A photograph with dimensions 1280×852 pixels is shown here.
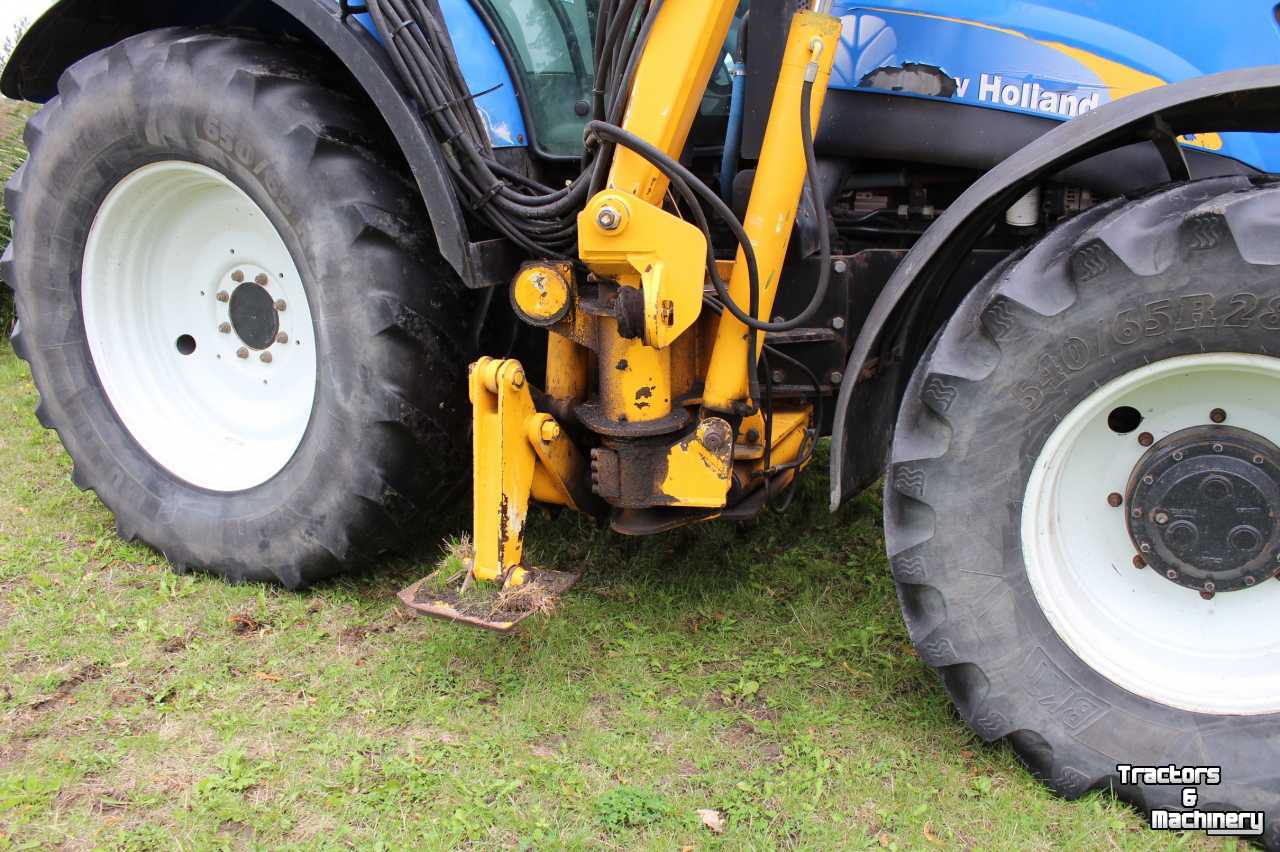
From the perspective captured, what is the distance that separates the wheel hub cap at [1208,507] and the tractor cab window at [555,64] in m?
1.35

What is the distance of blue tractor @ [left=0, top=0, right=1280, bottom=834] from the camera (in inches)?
80.3

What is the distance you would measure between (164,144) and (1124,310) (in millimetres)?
2431

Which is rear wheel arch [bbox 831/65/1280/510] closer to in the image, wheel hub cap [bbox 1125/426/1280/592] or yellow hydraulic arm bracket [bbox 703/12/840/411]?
yellow hydraulic arm bracket [bbox 703/12/840/411]

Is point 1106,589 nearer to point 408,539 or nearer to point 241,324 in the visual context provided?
point 408,539

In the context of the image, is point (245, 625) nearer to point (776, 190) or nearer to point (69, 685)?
point (69, 685)

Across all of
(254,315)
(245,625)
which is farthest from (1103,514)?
(254,315)

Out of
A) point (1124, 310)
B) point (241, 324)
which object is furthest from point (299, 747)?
point (1124, 310)

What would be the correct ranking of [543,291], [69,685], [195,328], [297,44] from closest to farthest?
[543,291], [69,685], [297,44], [195,328]

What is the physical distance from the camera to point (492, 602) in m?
2.50

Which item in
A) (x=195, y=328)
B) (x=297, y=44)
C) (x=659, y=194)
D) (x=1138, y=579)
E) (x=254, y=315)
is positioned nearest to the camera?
(x=1138, y=579)

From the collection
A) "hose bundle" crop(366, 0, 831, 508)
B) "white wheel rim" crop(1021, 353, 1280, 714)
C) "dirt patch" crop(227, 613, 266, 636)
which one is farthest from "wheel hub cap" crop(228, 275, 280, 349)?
"white wheel rim" crop(1021, 353, 1280, 714)

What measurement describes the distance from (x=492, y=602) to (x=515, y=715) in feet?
0.89

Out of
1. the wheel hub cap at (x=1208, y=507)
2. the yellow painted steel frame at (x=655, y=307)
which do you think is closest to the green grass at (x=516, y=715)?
the yellow painted steel frame at (x=655, y=307)

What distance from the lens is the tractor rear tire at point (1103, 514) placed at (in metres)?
1.96
